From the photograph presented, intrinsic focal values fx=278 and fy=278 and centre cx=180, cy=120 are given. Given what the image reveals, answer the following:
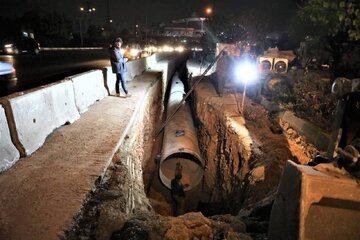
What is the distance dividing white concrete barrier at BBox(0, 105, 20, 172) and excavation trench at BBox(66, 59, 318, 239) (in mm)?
1364

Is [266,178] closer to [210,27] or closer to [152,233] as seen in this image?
[152,233]

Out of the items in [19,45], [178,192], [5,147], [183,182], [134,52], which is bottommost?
[178,192]

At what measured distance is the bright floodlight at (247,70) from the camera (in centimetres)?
987

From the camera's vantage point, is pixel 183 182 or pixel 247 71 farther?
pixel 247 71

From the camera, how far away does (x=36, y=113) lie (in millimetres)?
4703

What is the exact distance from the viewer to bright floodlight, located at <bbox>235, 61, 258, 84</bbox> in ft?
32.4

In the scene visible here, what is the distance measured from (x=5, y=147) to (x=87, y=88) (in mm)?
3966

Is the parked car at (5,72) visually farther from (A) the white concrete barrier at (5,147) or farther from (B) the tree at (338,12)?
(B) the tree at (338,12)

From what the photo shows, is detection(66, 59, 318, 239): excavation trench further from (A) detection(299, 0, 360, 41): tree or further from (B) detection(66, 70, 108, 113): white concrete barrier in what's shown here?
(A) detection(299, 0, 360, 41): tree

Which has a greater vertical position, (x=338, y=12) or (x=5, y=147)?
(x=338, y=12)

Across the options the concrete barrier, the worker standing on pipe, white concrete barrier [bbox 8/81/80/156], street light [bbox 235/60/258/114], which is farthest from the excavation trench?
the concrete barrier

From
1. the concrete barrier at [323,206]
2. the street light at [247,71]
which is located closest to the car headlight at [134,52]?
the street light at [247,71]

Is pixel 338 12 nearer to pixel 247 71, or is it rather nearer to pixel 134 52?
pixel 247 71

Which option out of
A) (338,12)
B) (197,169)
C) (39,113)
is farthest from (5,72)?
(338,12)
